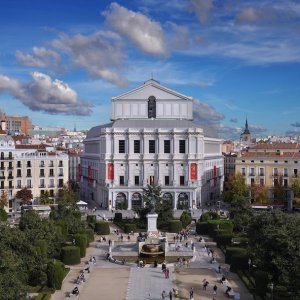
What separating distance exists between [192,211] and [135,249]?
101 feet

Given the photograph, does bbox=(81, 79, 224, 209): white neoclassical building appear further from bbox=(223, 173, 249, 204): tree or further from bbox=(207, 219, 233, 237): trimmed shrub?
bbox=(207, 219, 233, 237): trimmed shrub

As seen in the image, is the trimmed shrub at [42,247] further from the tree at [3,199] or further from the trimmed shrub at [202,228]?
the tree at [3,199]

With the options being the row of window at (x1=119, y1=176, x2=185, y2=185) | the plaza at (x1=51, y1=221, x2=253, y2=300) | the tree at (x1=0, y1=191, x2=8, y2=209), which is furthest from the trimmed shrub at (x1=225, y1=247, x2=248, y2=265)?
the row of window at (x1=119, y1=176, x2=185, y2=185)

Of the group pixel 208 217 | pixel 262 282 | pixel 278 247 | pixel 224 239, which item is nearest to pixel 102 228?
pixel 208 217

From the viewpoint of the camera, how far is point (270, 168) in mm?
89438

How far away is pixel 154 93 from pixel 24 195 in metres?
29.4

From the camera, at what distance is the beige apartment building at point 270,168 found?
88.5 meters

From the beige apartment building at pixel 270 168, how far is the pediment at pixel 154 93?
51.3 feet

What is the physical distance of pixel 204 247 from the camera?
57.9 meters

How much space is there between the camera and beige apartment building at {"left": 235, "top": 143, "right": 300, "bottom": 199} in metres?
88.5

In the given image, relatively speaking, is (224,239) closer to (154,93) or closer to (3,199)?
(3,199)

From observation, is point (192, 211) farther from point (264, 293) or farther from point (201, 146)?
point (264, 293)

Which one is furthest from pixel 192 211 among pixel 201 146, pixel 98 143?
pixel 98 143

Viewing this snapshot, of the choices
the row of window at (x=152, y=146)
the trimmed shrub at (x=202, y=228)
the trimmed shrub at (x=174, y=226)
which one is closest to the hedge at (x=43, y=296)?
the trimmed shrub at (x=174, y=226)
